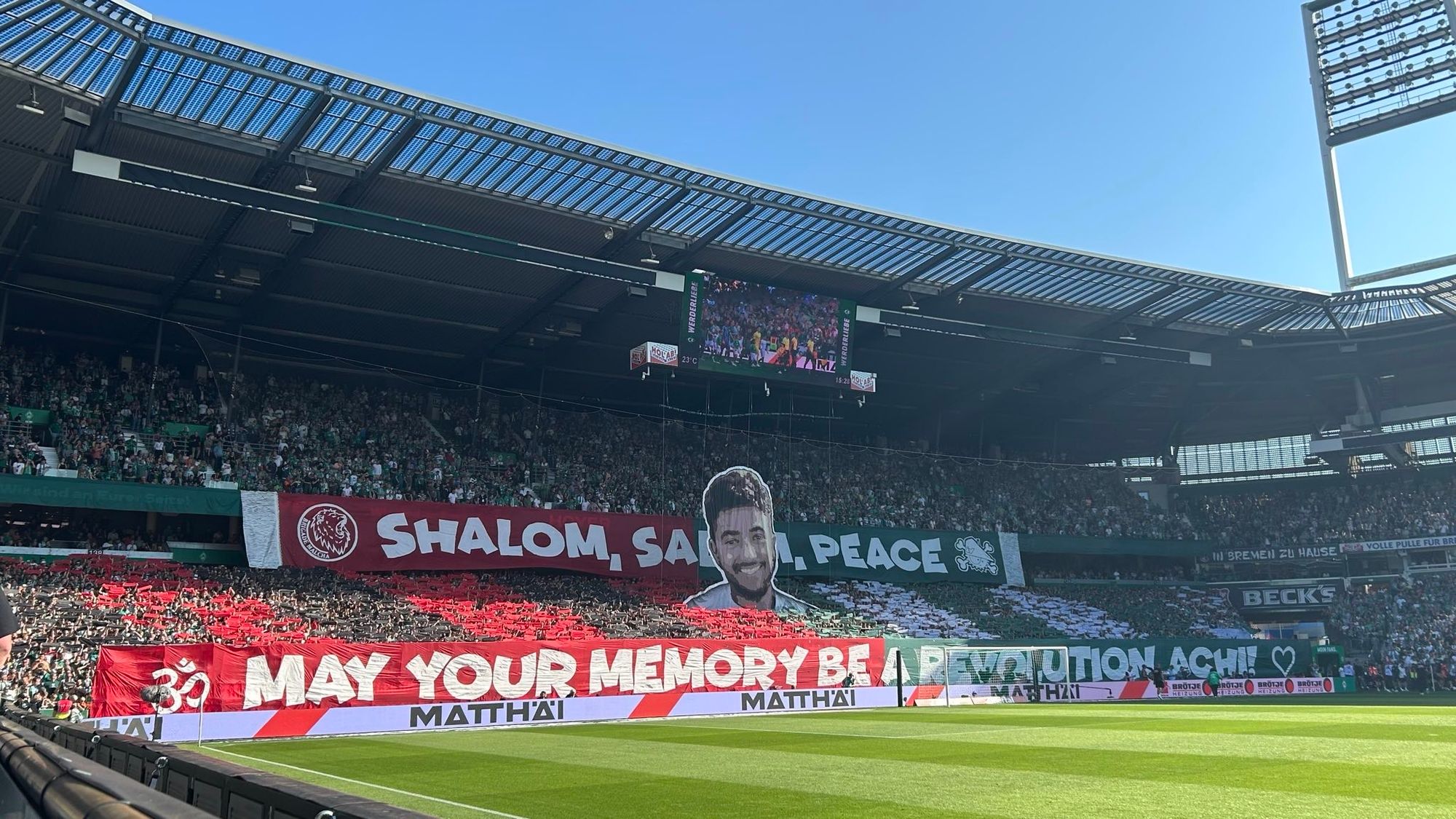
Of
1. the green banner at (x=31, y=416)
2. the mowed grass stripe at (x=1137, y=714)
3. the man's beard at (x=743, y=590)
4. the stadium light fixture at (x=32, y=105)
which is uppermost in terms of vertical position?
the stadium light fixture at (x=32, y=105)

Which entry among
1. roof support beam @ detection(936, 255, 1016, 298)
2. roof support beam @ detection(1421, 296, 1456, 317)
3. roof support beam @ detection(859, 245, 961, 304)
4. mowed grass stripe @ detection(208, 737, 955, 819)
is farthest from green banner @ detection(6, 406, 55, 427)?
roof support beam @ detection(1421, 296, 1456, 317)

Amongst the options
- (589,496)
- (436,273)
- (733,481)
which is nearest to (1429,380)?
(733,481)

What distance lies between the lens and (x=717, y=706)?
109 feet

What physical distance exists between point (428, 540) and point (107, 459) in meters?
10.7

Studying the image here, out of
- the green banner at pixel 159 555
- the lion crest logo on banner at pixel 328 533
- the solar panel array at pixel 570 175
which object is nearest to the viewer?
the solar panel array at pixel 570 175

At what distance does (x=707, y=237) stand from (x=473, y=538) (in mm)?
14094

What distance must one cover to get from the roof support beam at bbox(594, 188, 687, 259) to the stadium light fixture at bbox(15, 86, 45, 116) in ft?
55.9

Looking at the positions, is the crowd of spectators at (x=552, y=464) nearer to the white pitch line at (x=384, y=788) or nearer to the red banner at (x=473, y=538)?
the red banner at (x=473, y=538)

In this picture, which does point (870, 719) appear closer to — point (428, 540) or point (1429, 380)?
point (428, 540)

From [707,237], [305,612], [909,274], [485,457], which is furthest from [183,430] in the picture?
[909,274]

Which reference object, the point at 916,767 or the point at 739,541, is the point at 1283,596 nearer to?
the point at 739,541

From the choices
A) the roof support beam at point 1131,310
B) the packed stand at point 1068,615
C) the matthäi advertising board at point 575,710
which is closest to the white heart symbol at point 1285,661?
the packed stand at point 1068,615

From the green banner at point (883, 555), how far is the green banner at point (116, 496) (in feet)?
60.5

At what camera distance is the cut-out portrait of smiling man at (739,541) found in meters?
42.6
